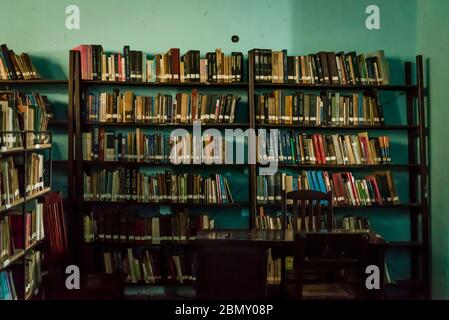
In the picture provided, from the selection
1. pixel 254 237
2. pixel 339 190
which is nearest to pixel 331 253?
pixel 254 237

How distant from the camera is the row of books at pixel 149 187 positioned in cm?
457

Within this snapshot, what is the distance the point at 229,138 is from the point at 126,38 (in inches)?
46.9

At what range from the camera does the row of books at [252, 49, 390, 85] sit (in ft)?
15.1

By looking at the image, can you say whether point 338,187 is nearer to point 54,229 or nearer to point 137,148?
point 137,148

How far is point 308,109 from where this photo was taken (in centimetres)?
459

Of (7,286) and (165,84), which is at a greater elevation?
(165,84)

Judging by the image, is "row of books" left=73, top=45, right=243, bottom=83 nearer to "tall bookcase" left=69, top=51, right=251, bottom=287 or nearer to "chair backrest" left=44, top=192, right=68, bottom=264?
"tall bookcase" left=69, top=51, right=251, bottom=287

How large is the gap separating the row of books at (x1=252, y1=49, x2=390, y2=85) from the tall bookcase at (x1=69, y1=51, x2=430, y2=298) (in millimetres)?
52

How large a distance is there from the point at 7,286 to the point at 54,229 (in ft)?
1.94

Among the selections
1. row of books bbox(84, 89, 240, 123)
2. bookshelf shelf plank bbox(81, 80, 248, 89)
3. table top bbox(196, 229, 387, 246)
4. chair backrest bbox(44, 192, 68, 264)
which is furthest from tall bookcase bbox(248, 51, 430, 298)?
chair backrest bbox(44, 192, 68, 264)

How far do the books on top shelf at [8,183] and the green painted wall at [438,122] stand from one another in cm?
304

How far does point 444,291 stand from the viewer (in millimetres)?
4418

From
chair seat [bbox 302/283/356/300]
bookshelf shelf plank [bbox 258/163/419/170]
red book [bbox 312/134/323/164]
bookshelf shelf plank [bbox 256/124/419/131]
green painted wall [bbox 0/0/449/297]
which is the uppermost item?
green painted wall [bbox 0/0/449/297]
